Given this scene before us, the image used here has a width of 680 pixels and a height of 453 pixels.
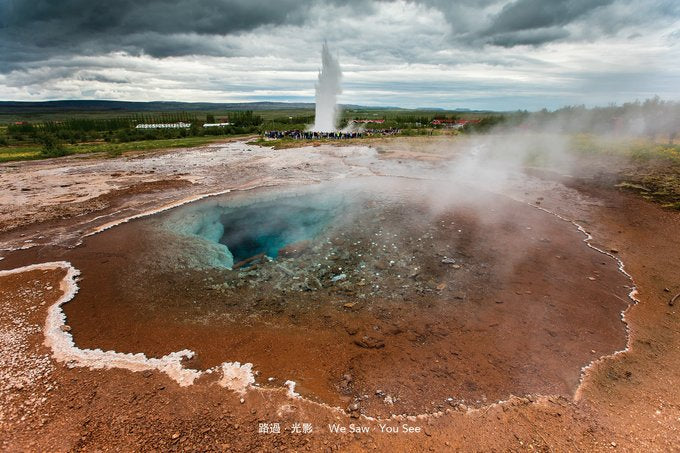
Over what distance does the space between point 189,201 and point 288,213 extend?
461 cm

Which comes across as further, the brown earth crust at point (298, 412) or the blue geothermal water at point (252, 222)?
the blue geothermal water at point (252, 222)

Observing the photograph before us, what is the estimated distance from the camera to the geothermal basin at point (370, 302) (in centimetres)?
513

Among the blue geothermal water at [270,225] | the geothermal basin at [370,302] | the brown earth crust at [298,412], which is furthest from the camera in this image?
the blue geothermal water at [270,225]

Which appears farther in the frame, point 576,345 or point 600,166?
point 600,166

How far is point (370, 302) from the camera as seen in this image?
6961 millimetres

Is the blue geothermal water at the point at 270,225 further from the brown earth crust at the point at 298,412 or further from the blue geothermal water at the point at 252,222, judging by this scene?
the brown earth crust at the point at 298,412

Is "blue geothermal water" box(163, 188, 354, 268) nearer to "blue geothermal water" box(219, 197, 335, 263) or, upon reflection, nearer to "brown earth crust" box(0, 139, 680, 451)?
"blue geothermal water" box(219, 197, 335, 263)

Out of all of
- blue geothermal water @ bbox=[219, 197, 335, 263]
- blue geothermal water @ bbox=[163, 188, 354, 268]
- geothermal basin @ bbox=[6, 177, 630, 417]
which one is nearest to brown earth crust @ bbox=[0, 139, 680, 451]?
geothermal basin @ bbox=[6, 177, 630, 417]

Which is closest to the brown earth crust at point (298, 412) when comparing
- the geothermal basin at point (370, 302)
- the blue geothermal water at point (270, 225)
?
the geothermal basin at point (370, 302)

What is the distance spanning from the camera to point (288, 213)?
1333 centimetres

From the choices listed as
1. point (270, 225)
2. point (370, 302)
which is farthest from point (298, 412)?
point (270, 225)

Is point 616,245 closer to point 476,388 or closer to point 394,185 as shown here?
point 476,388

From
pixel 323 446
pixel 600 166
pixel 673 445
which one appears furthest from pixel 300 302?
pixel 600 166

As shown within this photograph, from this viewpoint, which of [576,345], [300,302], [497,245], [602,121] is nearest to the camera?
[576,345]
